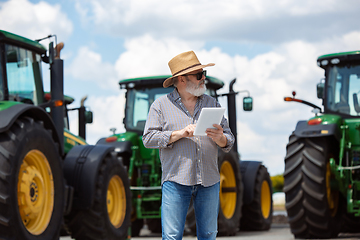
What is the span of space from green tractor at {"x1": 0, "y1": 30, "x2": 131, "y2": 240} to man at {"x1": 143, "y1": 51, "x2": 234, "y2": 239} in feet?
5.79

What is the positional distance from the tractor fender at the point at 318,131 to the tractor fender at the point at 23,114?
3.39 meters

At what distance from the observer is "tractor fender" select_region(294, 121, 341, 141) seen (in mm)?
7887

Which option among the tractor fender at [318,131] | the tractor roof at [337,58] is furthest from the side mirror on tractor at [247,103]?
the tractor fender at [318,131]

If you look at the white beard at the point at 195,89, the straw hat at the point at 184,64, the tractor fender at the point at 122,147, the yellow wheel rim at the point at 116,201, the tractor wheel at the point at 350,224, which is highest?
the straw hat at the point at 184,64

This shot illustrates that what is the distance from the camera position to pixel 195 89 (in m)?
4.13

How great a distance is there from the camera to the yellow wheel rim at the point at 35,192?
5520mm

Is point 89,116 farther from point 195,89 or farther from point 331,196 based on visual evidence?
point 195,89

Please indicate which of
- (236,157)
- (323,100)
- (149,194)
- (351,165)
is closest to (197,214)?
(351,165)

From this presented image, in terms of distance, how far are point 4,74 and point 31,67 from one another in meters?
0.73

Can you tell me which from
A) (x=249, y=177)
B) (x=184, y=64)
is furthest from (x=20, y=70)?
(x=249, y=177)

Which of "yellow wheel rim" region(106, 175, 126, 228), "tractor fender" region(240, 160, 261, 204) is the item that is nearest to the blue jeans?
"yellow wheel rim" region(106, 175, 126, 228)

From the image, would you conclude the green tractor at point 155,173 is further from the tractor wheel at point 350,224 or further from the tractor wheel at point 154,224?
the tractor wheel at point 350,224

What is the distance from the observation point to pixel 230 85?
Result: 11047 millimetres

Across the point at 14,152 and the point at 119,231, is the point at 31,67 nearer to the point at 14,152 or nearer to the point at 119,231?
the point at 14,152
